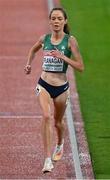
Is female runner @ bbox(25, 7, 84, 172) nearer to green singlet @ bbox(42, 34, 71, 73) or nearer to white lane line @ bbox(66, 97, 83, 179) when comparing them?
green singlet @ bbox(42, 34, 71, 73)

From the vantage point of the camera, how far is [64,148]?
13648 mm

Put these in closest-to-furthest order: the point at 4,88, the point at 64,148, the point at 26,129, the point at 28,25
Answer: the point at 64,148, the point at 26,129, the point at 4,88, the point at 28,25

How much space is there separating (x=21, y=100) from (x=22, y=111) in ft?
2.89

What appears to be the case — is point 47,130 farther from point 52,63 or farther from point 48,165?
point 52,63

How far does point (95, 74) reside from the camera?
19.3 metres

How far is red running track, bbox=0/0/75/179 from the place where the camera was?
41.2 ft

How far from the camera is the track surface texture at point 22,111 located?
12508 millimetres

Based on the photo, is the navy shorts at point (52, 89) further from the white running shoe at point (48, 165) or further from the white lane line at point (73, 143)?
the white lane line at point (73, 143)

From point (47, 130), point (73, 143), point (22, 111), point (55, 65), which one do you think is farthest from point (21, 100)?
point (47, 130)

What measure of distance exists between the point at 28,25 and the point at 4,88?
23.5 ft

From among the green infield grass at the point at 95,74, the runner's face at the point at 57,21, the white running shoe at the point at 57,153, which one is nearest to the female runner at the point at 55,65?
the runner's face at the point at 57,21

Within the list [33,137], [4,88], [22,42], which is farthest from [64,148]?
[22,42]

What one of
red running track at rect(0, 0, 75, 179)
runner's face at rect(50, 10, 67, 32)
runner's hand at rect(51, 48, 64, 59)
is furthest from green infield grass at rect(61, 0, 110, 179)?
runner's face at rect(50, 10, 67, 32)

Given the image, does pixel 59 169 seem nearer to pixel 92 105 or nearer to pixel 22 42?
pixel 92 105
